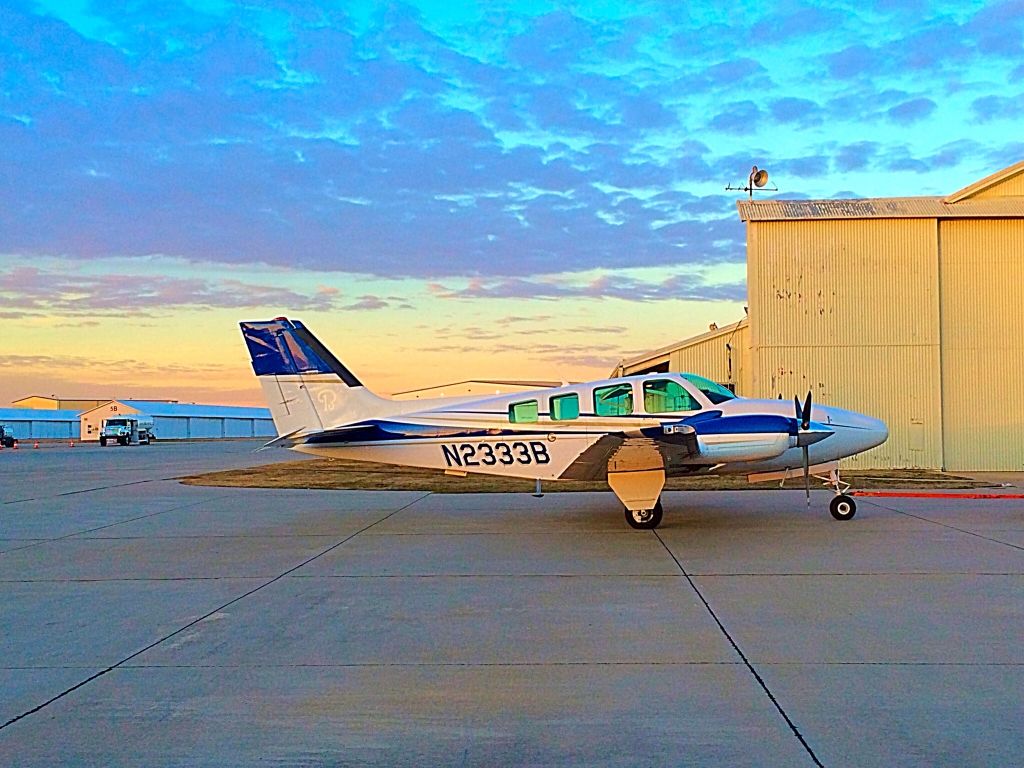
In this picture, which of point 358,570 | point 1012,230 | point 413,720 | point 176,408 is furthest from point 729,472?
point 176,408

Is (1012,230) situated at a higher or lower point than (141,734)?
higher

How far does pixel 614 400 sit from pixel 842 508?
4.16 m

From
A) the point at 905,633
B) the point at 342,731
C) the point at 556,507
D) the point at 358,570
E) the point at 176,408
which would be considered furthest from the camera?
the point at 176,408

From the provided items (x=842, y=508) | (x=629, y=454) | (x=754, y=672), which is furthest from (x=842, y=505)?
(x=754, y=672)

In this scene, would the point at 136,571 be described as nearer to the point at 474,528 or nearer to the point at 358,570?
the point at 358,570

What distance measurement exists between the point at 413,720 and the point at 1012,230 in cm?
2753

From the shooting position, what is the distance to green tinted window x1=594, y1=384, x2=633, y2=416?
1359cm

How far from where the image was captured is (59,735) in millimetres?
4816

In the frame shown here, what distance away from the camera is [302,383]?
49.2ft

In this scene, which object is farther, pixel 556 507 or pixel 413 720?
pixel 556 507

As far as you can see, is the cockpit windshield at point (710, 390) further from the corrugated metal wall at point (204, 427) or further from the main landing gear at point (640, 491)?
the corrugated metal wall at point (204, 427)

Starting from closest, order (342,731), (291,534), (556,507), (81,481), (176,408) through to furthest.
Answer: (342,731) → (291,534) → (556,507) → (81,481) → (176,408)

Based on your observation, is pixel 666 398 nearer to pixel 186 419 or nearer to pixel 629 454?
pixel 629 454

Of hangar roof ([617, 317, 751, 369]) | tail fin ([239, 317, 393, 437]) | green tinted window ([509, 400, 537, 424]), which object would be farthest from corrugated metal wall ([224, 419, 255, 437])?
green tinted window ([509, 400, 537, 424])
